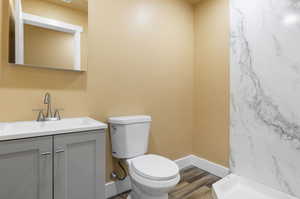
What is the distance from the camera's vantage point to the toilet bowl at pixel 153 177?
51.5 inches

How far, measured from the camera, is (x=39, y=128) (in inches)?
47.0

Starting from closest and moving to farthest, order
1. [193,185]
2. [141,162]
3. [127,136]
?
[141,162] < [127,136] < [193,185]

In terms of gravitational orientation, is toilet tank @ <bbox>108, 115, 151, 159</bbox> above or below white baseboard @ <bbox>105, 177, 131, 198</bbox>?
above

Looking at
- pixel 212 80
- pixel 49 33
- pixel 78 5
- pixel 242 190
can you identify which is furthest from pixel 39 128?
pixel 212 80

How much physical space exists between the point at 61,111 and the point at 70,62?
0.46m

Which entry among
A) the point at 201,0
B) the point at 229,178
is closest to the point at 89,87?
the point at 229,178

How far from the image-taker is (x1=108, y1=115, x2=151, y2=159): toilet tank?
1.67 metres

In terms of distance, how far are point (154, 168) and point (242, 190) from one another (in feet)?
2.46

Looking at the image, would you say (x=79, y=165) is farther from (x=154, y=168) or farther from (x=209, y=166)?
(x=209, y=166)

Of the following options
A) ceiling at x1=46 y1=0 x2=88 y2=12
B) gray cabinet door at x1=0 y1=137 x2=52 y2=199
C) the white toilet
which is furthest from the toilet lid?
ceiling at x1=46 y1=0 x2=88 y2=12

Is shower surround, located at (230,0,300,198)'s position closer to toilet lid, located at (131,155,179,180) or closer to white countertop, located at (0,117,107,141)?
toilet lid, located at (131,155,179,180)

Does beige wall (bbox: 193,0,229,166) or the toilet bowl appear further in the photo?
beige wall (bbox: 193,0,229,166)

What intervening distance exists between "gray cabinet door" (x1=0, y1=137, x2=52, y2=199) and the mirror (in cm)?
72

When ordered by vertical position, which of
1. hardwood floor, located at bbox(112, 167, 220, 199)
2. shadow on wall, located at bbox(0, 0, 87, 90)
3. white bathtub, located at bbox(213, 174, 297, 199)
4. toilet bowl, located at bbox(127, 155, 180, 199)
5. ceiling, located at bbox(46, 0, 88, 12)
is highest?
ceiling, located at bbox(46, 0, 88, 12)
